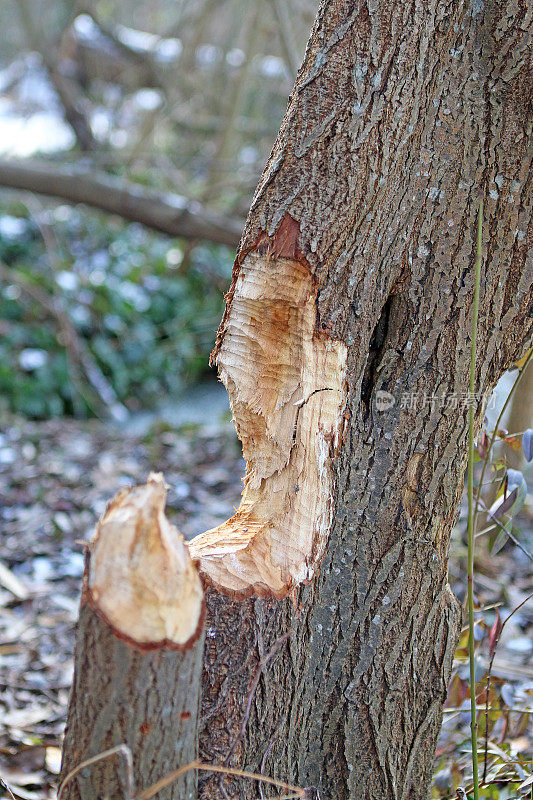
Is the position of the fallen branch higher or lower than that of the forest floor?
higher

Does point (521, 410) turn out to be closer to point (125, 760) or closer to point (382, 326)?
point (382, 326)

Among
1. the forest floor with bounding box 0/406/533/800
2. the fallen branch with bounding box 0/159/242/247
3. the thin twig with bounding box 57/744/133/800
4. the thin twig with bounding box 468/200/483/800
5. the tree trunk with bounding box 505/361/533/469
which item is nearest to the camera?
the thin twig with bounding box 57/744/133/800

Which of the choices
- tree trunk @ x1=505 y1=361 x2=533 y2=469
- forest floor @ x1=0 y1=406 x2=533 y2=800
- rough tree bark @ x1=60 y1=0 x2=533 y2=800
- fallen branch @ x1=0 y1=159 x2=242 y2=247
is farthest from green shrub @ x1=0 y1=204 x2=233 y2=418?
rough tree bark @ x1=60 y1=0 x2=533 y2=800

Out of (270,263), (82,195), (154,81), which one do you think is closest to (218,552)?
(270,263)

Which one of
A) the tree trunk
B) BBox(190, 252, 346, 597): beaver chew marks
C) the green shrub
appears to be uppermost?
the green shrub

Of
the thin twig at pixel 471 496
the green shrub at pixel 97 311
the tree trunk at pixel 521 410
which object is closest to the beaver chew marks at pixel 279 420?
the thin twig at pixel 471 496

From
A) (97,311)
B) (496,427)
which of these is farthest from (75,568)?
(97,311)

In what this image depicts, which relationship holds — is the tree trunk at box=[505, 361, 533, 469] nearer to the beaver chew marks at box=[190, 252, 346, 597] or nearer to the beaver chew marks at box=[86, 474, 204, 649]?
the beaver chew marks at box=[190, 252, 346, 597]
